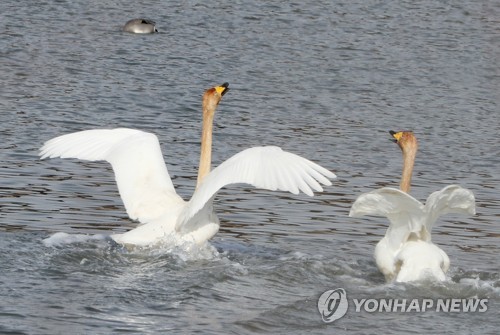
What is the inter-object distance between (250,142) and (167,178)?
4050 mm

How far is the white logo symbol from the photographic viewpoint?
28.8ft

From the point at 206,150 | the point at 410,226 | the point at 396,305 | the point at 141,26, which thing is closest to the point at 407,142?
the point at 410,226

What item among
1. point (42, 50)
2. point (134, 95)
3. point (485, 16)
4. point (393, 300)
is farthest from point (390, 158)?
point (485, 16)

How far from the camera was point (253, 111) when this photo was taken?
16453mm

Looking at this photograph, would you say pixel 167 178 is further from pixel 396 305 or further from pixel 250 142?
pixel 250 142

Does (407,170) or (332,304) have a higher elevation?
(407,170)

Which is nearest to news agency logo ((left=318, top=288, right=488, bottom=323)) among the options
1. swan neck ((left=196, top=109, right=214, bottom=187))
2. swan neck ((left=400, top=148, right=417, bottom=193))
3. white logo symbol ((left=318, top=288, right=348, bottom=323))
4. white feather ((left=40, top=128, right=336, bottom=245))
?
white logo symbol ((left=318, top=288, right=348, bottom=323))

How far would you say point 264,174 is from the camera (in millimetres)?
9328

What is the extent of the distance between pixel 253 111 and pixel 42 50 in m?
4.60

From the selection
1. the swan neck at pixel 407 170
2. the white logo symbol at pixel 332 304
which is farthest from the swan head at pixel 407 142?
the white logo symbol at pixel 332 304

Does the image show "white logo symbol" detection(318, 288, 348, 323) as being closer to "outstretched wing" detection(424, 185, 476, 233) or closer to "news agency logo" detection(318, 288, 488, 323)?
"news agency logo" detection(318, 288, 488, 323)

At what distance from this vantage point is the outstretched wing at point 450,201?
911 centimetres

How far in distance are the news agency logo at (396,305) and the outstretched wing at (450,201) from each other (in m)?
0.63

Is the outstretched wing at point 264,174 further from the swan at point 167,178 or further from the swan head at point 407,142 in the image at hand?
the swan head at point 407,142
